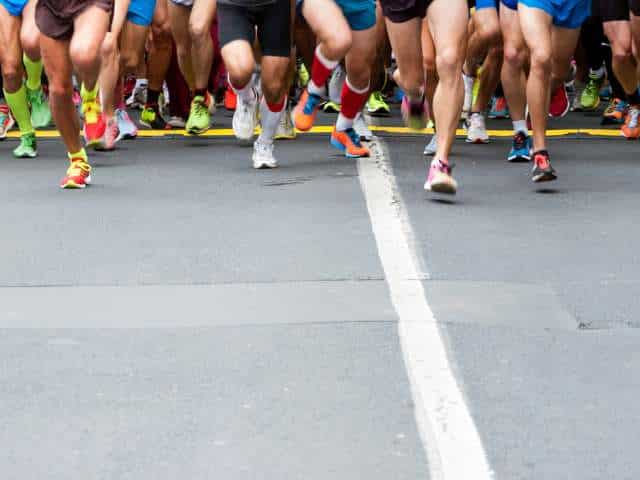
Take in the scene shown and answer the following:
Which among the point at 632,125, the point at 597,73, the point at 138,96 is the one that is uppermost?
the point at 632,125

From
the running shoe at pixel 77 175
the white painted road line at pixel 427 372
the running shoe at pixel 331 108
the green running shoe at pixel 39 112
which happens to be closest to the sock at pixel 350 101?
the running shoe at pixel 77 175

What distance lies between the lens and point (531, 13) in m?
9.67

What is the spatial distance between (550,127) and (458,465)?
402 inches

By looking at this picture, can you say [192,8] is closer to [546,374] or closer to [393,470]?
[546,374]

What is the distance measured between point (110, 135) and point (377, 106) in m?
3.61

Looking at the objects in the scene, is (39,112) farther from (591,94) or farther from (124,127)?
→ (591,94)

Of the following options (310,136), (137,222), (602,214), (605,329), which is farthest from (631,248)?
(310,136)

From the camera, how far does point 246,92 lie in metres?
11.0

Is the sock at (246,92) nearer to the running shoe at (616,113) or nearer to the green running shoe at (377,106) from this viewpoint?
the green running shoe at (377,106)

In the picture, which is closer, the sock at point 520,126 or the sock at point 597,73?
the sock at point 520,126

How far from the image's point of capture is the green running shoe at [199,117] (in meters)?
13.0

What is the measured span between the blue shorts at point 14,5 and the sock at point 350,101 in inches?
85.4

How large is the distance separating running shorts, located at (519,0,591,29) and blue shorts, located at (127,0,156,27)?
366 centimetres

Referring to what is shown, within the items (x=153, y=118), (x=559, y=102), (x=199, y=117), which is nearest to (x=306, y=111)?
(x=199, y=117)
